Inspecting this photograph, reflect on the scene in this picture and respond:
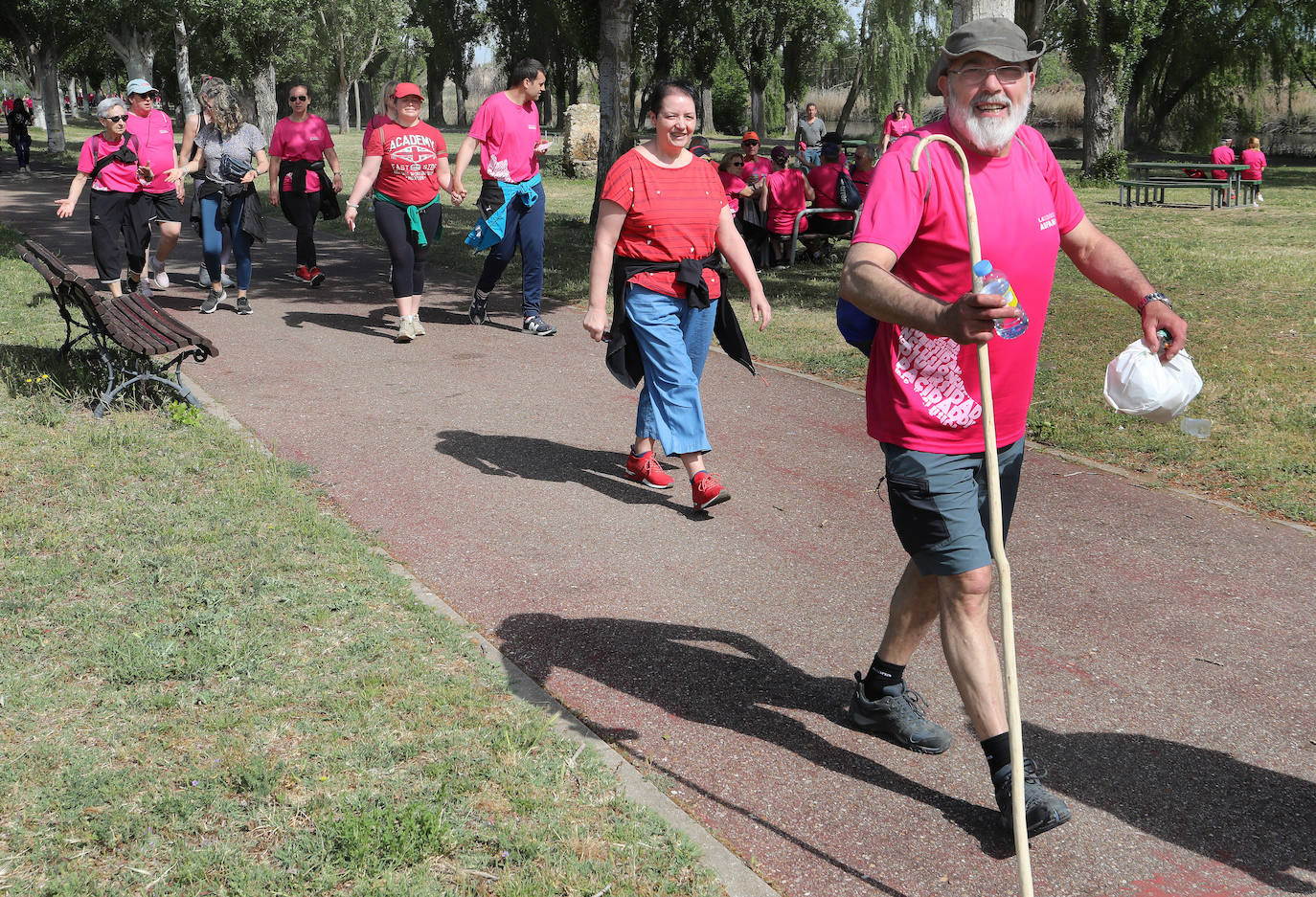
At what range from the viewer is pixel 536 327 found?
10.2 metres

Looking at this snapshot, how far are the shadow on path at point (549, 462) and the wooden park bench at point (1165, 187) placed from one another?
56.2 feet

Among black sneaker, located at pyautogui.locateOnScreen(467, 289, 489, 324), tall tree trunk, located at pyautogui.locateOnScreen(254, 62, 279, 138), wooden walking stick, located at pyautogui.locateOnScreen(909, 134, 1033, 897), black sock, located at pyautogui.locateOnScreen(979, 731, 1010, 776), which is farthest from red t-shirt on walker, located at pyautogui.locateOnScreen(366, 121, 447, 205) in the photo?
tall tree trunk, located at pyautogui.locateOnScreen(254, 62, 279, 138)

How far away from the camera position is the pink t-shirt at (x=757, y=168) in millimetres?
13898

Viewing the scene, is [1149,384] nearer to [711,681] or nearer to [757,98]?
[711,681]

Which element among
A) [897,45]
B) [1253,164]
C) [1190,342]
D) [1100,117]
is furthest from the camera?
[897,45]

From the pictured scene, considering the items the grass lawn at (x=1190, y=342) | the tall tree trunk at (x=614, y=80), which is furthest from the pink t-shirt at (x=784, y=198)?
the tall tree trunk at (x=614, y=80)

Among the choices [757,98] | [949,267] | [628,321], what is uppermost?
[757,98]

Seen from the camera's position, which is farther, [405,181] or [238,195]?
[238,195]

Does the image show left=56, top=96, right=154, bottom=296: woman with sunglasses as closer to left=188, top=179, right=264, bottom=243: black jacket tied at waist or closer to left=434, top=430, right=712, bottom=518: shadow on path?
left=188, top=179, right=264, bottom=243: black jacket tied at waist

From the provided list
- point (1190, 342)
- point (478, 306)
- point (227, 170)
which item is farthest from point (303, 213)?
point (1190, 342)

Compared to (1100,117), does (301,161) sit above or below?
below

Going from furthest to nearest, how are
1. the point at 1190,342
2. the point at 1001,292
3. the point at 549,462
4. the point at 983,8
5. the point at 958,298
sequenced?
the point at 1190,342 < the point at 983,8 < the point at 549,462 < the point at 958,298 < the point at 1001,292

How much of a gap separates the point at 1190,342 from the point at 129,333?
7.84 meters

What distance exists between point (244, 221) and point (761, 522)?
6.77m
